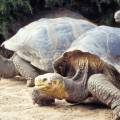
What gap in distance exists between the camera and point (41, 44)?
7.90 meters

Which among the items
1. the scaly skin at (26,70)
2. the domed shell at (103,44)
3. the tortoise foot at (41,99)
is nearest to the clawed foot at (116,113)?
the domed shell at (103,44)

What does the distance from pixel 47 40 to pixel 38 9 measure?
3.97 m

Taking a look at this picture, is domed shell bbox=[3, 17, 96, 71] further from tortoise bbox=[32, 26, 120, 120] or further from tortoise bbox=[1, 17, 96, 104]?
tortoise bbox=[32, 26, 120, 120]

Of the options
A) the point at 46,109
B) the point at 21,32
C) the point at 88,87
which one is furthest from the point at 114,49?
the point at 21,32

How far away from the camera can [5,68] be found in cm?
871

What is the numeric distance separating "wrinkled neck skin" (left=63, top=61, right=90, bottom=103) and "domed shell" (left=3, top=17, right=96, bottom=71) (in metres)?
1.45

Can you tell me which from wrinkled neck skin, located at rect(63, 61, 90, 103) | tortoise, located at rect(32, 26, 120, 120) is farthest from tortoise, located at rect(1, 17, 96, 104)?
wrinkled neck skin, located at rect(63, 61, 90, 103)

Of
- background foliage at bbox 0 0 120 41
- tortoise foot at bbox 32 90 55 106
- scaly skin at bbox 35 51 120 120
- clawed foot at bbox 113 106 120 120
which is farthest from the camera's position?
background foliage at bbox 0 0 120 41

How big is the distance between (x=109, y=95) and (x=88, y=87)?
31 cm

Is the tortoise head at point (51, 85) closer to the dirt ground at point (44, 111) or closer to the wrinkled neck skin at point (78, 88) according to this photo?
the wrinkled neck skin at point (78, 88)

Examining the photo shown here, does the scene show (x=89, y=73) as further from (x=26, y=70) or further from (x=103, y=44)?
(x=26, y=70)

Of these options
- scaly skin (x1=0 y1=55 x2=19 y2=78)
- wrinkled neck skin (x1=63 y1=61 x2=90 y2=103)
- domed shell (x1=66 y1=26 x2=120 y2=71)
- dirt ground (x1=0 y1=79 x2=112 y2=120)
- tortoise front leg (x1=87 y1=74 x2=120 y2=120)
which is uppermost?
domed shell (x1=66 y1=26 x2=120 y2=71)

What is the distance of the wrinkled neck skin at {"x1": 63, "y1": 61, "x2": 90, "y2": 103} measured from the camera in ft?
20.0

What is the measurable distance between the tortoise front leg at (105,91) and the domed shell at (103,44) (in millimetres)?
216
